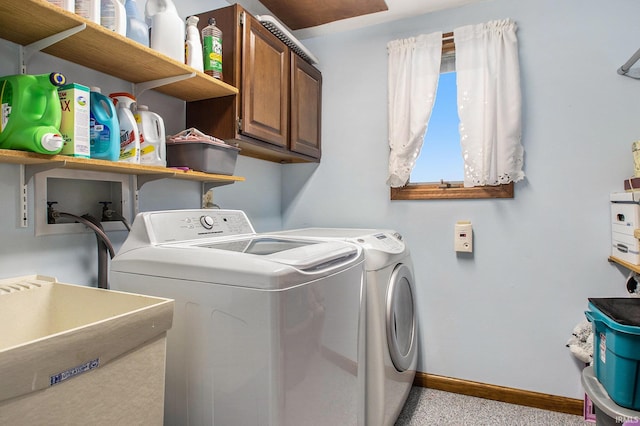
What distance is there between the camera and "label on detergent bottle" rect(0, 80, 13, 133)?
1.02 metres

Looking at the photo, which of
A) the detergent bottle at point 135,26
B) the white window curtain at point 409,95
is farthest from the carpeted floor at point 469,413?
the detergent bottle at point 135,26

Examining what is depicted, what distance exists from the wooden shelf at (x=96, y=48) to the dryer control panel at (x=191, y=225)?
1.87 feet

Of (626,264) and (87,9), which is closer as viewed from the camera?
(87,9)

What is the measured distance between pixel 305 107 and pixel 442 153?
970 mm

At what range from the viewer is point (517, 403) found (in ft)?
7.13

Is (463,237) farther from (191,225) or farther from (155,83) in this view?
(155,83)

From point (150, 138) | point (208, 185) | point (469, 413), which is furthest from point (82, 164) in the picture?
point (469, 413)

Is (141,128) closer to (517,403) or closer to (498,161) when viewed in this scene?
(498,161)

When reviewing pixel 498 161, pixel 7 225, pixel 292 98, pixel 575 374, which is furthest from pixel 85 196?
pixel 575 374

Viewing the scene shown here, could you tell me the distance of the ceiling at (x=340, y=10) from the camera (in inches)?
91.0

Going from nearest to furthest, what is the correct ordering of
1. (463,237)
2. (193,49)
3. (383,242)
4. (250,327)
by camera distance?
1. (250,327)
2. (193,49)
3. (383,242)
4. (463,237)

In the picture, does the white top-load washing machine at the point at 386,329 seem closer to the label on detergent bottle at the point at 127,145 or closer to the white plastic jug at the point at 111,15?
the label on detergent bottle at the point at 127,145

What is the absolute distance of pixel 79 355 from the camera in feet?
2.36

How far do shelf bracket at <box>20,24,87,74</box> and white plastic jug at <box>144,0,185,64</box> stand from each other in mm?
349
